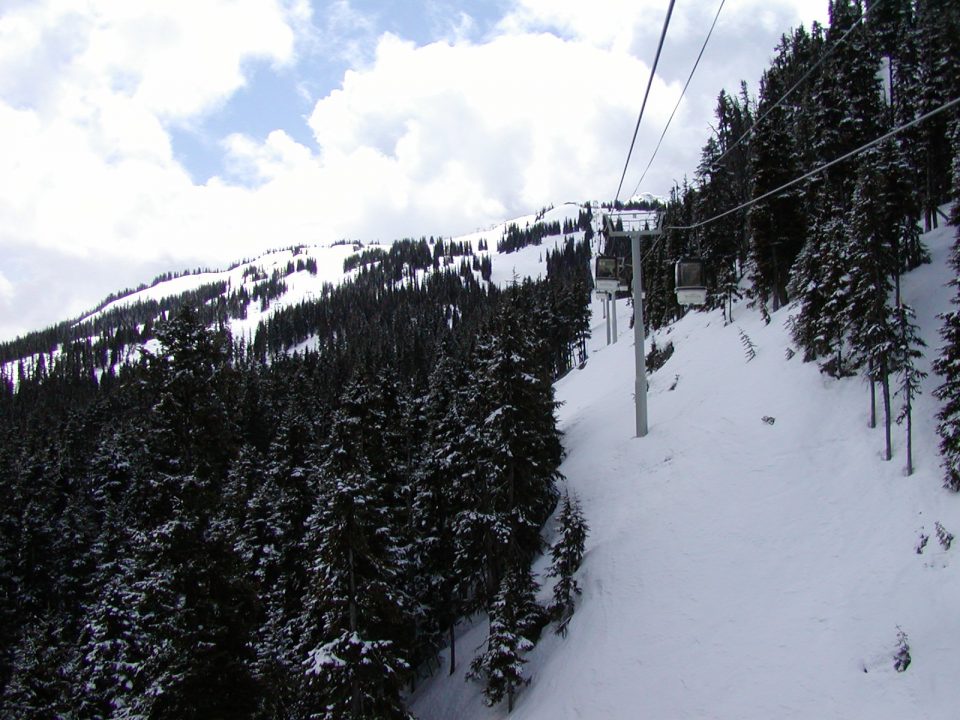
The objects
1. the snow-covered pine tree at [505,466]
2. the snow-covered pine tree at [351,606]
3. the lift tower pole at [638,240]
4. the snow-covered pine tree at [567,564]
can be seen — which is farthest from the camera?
the lift tower pole at [638,240]

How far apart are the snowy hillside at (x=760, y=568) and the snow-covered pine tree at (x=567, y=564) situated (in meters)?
0.58

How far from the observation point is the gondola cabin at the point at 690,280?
75.7 feet

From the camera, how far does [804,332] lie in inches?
1090

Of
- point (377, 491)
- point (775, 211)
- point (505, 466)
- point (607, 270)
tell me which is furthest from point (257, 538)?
point (775, 211)

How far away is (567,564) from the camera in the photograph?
2236 centimetres

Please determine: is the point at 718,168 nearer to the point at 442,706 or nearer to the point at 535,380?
the point at 535,380

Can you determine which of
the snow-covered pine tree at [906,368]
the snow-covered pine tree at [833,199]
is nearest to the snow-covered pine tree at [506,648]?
the snow-covered pine tree at [906,368]

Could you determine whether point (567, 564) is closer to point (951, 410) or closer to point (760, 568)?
point (760, 568)

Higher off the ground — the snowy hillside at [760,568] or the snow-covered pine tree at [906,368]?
the snow-covered pine tree at [906,368]

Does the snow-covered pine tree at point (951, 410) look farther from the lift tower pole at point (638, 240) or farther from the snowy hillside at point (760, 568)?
the lift tower pole at point (638, 240)

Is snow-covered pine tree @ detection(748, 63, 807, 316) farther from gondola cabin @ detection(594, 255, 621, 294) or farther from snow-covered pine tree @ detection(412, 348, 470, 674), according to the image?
Result: snow-covered pine tree @ detection(412, 348, 470, 674)

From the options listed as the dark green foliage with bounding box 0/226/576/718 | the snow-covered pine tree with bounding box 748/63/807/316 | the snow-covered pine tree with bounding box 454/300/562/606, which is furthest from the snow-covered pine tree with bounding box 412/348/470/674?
the snow-covered pine tree with bounding box 748/63/807/316

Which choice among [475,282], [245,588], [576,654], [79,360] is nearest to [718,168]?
[576,654]

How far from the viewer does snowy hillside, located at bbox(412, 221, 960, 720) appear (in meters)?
14.5
